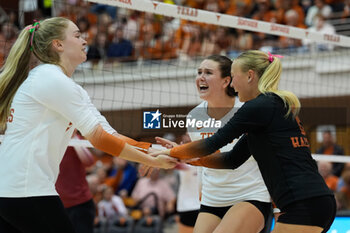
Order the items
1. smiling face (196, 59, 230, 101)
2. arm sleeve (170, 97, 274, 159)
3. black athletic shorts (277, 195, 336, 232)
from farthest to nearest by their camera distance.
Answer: smiling face (196, 59, 230, 101) < arm sleeve (170, 97, 274, 159) < black athletic shorts (277, 195, 336, 232)

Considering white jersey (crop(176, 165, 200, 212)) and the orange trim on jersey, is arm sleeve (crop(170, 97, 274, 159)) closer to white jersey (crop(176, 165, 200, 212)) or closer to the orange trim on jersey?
the orange trim on jersey

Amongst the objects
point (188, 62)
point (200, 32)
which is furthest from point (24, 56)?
point (200, 32)

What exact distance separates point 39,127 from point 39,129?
12 mm

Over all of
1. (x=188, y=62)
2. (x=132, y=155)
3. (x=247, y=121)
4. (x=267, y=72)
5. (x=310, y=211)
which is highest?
(x=267, y=72)

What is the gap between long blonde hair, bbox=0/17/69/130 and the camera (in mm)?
3301

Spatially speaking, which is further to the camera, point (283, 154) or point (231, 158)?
point (231, 158)

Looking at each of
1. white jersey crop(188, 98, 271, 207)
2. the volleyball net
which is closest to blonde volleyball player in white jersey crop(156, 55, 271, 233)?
white jersey crop(188, 98, 271, 207)

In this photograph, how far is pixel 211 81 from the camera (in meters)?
4.41

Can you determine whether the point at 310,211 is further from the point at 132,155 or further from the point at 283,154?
the point at 132,155

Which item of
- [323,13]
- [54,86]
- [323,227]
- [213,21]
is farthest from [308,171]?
[323,13]

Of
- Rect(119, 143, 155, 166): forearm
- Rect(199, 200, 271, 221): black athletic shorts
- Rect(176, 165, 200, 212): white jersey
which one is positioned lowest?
Rect(176, 165, 200, 212): white jersey

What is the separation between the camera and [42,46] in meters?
3.37

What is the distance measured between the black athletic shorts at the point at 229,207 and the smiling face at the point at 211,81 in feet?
2.70

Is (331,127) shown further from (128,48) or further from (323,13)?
(128,48)
